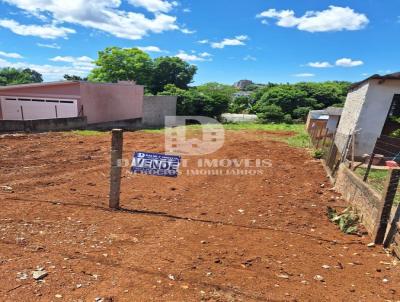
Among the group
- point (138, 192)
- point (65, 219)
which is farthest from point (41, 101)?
point (65, 219)

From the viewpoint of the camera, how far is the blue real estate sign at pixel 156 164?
4938 mm

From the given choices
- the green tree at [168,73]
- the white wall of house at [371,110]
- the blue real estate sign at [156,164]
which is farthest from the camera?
the green tree at [168,73]

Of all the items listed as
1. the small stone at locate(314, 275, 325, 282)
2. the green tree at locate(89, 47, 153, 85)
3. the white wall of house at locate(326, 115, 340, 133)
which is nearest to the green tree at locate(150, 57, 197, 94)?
the green tree at locate(89, 47, 153, 85)

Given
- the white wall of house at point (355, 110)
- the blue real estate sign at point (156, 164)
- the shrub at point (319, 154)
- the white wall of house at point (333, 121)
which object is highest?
the white wall of house at point (355, 110)

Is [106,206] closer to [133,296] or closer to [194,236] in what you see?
[194,236]

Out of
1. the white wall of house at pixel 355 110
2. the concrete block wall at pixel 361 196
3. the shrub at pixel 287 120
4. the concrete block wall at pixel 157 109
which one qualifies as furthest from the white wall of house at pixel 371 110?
the shrub at pixel 287 120

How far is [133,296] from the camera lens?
273 centimetres

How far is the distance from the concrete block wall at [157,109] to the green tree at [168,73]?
1635cm

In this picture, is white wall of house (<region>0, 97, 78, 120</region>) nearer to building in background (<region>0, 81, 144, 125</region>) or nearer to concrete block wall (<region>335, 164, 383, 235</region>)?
building in background (<region>0, 81, 144, 125</region>)

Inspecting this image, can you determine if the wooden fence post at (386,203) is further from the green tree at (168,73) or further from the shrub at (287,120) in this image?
the green tree at (168,73)

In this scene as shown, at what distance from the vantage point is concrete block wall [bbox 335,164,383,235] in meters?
4.56

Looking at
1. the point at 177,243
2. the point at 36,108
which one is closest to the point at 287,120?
the point at 36,108

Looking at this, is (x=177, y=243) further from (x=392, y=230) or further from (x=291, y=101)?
(x=291, y=101)

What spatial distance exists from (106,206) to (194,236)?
1909 millimetres
